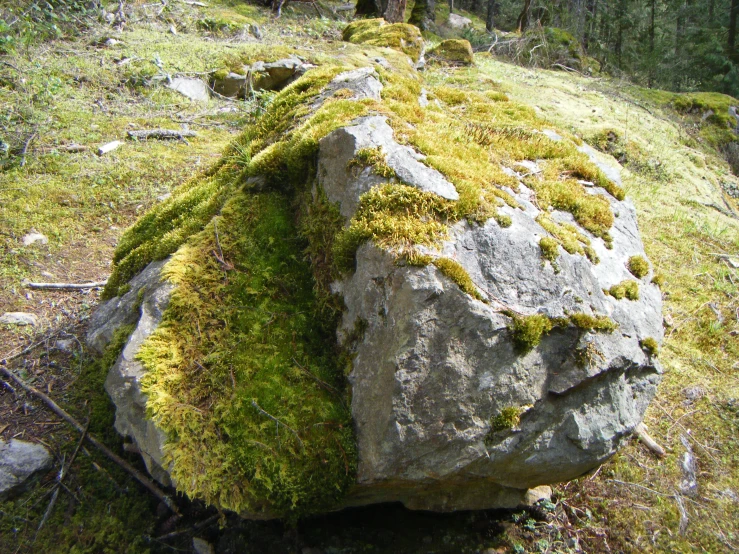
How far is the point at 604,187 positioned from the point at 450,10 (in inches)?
1340

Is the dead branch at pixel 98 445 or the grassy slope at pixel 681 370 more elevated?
the grassy slope at pixel 681 370

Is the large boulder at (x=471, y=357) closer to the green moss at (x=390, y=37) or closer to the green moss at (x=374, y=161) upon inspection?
the green moss at (x=374, y=161)

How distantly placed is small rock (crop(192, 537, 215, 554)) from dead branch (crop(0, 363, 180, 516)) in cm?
26

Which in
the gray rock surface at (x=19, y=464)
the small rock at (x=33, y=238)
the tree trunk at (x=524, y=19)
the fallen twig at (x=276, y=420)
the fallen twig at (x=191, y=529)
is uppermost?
the tree trunk at (x=524, y=19)

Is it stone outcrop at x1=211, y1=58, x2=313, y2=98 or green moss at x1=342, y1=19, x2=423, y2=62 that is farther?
green moss at x1=342, y1=19, x2=423, y2=62

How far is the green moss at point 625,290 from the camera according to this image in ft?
11.6

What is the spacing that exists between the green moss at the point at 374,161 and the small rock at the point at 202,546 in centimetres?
294

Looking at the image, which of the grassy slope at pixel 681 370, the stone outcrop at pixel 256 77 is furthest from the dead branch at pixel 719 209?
the stone outcrop at pixel 256 77

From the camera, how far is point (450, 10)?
1316 inches

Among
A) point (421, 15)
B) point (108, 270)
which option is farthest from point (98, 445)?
point (421, 15)

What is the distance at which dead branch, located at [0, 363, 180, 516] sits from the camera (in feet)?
11.8

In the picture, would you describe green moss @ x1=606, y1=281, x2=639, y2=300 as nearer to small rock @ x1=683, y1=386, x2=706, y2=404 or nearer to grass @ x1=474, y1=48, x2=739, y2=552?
grass @ x1=474, y1=48, x2=739, y2=552

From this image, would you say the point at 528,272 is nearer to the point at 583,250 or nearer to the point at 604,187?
the point at 583,250

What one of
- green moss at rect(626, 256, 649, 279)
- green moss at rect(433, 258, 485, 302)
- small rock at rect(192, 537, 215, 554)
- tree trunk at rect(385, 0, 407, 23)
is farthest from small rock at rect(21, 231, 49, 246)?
tree trunk at rect(385, 0, 407, 23)
